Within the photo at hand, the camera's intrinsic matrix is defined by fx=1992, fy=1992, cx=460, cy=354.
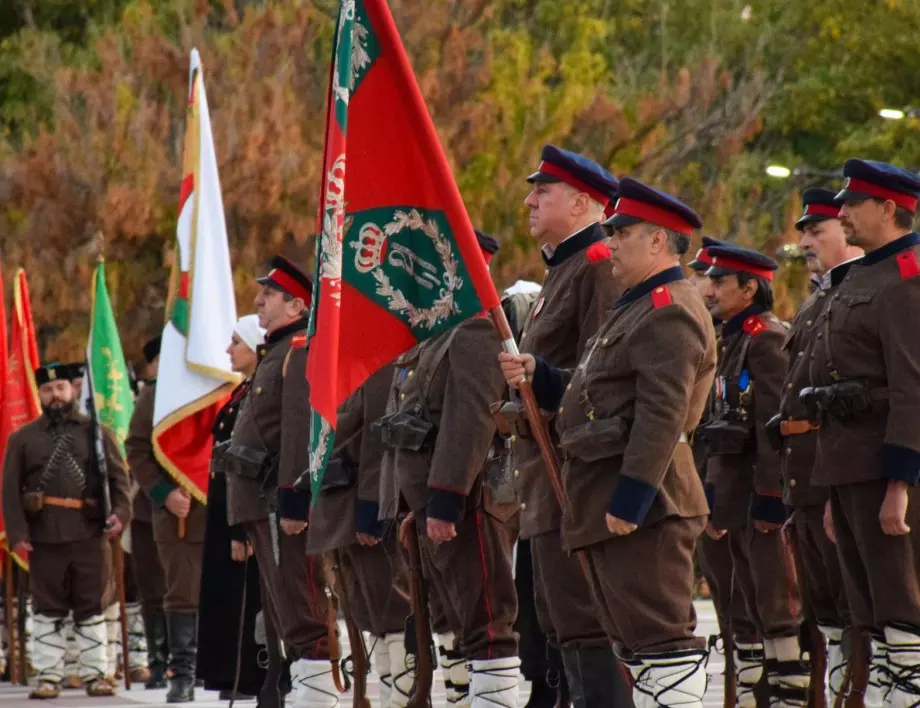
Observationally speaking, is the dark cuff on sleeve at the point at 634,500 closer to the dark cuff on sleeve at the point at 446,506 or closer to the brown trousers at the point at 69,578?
the dark cuff on sleeve at the point at 446,506

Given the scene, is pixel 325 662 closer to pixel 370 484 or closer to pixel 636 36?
pixel 370 484

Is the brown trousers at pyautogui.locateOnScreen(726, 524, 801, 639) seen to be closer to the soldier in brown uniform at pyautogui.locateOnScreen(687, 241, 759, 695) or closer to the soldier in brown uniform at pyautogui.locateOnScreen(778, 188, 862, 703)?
the soldier in brown uniform at pyautogui.locateOnScreen(687, 241, 759, 695)

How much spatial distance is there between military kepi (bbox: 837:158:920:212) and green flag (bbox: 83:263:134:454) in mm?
8917

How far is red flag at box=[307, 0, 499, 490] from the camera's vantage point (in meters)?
7.17

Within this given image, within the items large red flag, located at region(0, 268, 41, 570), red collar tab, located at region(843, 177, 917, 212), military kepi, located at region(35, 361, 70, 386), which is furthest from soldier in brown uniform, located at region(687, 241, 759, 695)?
large red flag, located at region(0, 268, 41, 570)

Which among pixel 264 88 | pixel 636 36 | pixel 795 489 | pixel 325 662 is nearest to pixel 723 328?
pixel 795 489

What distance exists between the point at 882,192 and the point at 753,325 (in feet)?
7.21

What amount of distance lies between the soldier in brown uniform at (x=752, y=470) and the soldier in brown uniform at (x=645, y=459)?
215cm

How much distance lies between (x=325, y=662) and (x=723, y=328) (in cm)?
252

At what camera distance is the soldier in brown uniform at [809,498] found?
8094 mm

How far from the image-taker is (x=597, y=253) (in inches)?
300

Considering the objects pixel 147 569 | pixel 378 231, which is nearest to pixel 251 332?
pixel 378 231

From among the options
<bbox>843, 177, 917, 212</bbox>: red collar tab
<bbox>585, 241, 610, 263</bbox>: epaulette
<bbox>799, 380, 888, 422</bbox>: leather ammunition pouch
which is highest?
<bbox>843, 177, 917, 212</bbox>: red collar tab

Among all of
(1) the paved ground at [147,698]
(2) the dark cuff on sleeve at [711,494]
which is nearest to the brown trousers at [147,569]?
(1) the paved ground at [147,698]
